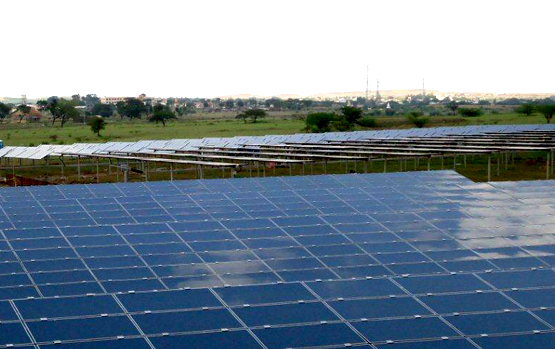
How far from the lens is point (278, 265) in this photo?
1955 centimetres

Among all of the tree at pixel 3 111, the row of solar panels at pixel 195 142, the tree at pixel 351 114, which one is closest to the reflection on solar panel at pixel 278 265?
the row of solar panels at pixel 195 142

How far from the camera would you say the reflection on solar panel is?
14.9 metres

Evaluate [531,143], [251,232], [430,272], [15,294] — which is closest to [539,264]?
[430,272]

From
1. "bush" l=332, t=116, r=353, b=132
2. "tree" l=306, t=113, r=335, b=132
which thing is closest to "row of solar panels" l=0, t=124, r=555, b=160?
"tree" l=306, t=113, r=335, b=132

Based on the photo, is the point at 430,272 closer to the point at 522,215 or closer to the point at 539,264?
the point at 539,264

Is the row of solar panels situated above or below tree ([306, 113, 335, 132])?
above

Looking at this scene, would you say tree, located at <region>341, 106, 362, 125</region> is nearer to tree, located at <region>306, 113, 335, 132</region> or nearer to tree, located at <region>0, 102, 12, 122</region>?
tree, located at <region>306, 113, 335, 132</region>

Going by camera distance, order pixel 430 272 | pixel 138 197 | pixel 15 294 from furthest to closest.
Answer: pixel 138 197, pixel 430 272, pixel 15 294

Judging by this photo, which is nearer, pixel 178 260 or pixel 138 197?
pixel 178 260

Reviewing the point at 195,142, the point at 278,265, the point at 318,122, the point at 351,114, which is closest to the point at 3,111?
the point at 351,114

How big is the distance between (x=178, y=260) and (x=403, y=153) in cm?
3382

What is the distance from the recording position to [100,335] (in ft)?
47.9

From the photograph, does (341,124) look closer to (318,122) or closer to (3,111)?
(318,122)

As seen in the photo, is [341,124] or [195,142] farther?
[341,124]
